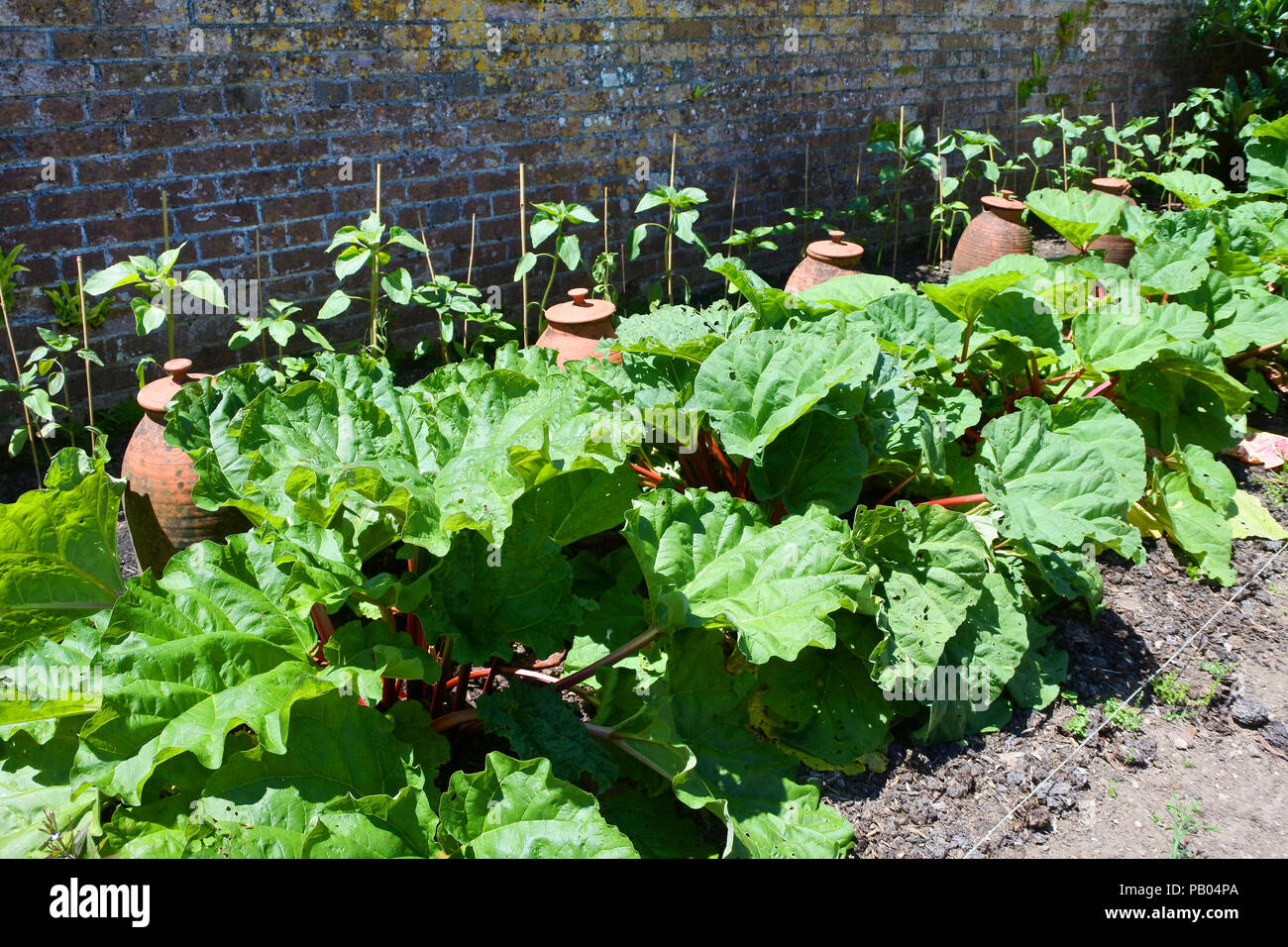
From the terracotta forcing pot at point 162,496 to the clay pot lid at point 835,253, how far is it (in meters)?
2.64

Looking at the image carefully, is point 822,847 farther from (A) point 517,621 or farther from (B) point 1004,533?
(B) point 1004,533

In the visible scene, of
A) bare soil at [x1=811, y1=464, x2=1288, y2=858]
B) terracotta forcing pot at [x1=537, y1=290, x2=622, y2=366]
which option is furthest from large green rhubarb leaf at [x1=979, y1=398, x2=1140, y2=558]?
terracotta forcing pot at [x1=537, y1=290, x2=622, y2=366]

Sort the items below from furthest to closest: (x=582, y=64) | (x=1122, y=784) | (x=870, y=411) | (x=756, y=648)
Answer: (x=582, y=64)
(x=870, y=411)
(x=1122, y=784)
(x=756, y=648)

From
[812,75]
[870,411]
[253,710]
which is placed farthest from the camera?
[812,75]

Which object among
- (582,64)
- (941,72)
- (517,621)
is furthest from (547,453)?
(941,72)

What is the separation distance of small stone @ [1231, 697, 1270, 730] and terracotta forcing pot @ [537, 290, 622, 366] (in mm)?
2142

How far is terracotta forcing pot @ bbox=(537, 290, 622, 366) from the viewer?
10.6 feet

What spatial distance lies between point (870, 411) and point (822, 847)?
118 cm

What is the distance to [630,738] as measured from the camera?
2074 mm

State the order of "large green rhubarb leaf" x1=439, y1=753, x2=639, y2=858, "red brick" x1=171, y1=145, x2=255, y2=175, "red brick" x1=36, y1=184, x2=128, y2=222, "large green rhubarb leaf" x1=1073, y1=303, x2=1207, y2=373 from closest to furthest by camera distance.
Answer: "large green rhubarb leaf" x1=439, y1=753, x2=639, y2=858 → "large green rhubarb leaf" x1=1073, y1=303, x2=1207, y2=373 → "red brick" x1=36, y1=184, x2=128, y2=222 → "red brick" x1=171, y1=145, x2=255, y2=175

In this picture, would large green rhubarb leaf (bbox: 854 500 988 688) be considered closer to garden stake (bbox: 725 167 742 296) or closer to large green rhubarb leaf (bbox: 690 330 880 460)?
large green rhubarb leaf (bbox: 690 330 880 460)

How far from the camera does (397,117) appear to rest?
4203mm

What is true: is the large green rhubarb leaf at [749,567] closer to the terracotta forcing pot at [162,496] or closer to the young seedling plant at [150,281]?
the terracotta forcing pot at [162,496]

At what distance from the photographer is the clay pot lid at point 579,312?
327 centimetres
